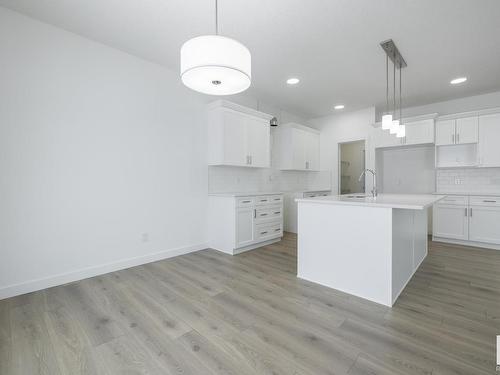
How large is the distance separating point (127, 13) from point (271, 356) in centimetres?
320

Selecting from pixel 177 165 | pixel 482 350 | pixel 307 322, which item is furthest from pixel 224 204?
pixel 482 350

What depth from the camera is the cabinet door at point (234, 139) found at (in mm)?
3925

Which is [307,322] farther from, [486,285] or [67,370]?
[486,285]

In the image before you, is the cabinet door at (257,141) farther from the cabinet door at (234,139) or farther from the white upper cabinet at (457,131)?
the white upper cabinet at (457,131)

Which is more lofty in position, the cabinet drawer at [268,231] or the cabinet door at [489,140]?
the cabinet door at [489,140]

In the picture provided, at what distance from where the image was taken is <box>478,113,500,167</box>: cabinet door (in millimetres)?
4043

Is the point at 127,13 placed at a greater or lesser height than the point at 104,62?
greater

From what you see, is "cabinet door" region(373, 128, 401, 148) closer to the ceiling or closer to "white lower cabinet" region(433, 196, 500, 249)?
the ceiling

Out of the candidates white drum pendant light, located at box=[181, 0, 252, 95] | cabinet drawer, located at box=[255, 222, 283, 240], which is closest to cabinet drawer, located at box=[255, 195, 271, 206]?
cabinet drawer, located at box=[255, 222, 283, 240]

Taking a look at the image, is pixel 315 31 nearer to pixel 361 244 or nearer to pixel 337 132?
pixel 361 244

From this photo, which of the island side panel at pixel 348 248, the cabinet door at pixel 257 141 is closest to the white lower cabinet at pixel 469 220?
the island side panel at pixel 348 248

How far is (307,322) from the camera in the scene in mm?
1889

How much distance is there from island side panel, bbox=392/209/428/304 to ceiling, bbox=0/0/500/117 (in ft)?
6.33

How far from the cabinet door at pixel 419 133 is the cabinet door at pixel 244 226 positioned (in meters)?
3.41
